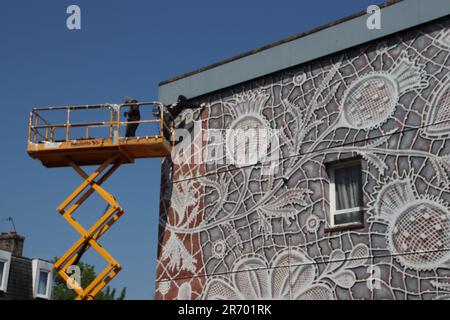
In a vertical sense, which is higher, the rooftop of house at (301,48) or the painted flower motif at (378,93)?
the rooftop of house at (301,48)

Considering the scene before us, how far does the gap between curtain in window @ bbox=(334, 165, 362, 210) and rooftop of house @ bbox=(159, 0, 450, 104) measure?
8.82 feet

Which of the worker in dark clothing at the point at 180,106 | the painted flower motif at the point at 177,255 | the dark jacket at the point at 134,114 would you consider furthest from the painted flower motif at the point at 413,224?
the dark jacket at the point at 134,114

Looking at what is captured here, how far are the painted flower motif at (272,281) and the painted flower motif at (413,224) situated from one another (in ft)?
5.89

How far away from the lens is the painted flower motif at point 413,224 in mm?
13552

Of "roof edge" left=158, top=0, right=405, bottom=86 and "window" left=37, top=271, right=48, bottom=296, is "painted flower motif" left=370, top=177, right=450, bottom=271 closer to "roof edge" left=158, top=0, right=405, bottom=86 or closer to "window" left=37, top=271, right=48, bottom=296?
"roof edge" left=158, top=0, right=405, bottom=86

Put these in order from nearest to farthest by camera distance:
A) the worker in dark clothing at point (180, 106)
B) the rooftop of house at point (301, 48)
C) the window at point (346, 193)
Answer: the rooftop of house at point (301, 48)
the window at point (346, 193)
the worker in dark clothing at point (180, 106)

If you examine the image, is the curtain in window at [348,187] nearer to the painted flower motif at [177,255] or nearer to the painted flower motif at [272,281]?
the painted flower motif at [272,281]

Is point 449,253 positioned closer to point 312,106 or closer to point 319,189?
point 319,189

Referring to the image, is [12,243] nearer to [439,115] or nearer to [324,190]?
[324,190]

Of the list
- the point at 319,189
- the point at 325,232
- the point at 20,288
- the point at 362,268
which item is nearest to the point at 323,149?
the point at 319,189

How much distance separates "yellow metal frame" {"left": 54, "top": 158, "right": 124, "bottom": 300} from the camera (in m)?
17.3

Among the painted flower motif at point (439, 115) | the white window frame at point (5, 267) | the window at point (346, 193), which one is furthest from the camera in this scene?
the white window frame at point (5, 267)

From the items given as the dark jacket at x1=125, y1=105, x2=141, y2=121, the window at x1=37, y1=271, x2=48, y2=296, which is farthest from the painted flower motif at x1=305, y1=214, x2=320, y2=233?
the window at x1=37, y1=271, x2=48, y2=296

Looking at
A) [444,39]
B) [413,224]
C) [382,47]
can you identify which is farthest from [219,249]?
[444,39]
